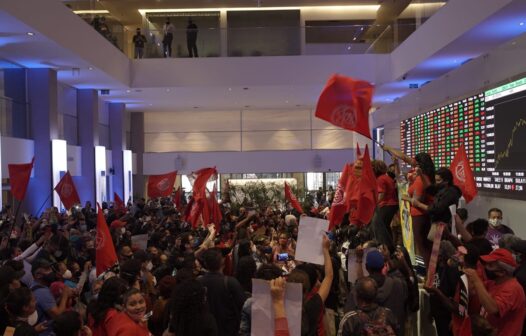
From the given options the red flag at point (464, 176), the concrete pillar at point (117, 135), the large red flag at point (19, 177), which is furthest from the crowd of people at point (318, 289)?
the concrete pillar at point (117, 135)

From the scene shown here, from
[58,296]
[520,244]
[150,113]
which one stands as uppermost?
[150,113]

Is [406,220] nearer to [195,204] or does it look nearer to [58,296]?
[58,296]

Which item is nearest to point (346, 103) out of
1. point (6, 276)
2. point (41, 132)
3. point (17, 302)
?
point (6, 276)

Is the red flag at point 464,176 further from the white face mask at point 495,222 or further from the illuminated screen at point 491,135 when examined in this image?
the illuminated screen at point 491,135

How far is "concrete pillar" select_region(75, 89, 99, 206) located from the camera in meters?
22.8

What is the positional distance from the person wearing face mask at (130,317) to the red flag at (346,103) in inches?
129

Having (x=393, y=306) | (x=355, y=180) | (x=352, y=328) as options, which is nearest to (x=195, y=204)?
(x=355, y=180)

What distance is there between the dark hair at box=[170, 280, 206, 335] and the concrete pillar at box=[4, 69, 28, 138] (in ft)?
49.1

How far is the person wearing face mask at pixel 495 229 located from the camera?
898 centimetres

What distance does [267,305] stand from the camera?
12.4 ft

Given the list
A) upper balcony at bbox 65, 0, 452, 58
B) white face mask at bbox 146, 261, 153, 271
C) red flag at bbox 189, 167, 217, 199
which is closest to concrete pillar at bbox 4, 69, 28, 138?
upper balcony at bbox 65, 0, 452, 58

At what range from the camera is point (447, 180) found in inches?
264

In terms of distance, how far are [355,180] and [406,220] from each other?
2.60ft

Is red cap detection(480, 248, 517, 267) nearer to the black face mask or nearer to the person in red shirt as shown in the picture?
the black face mask
